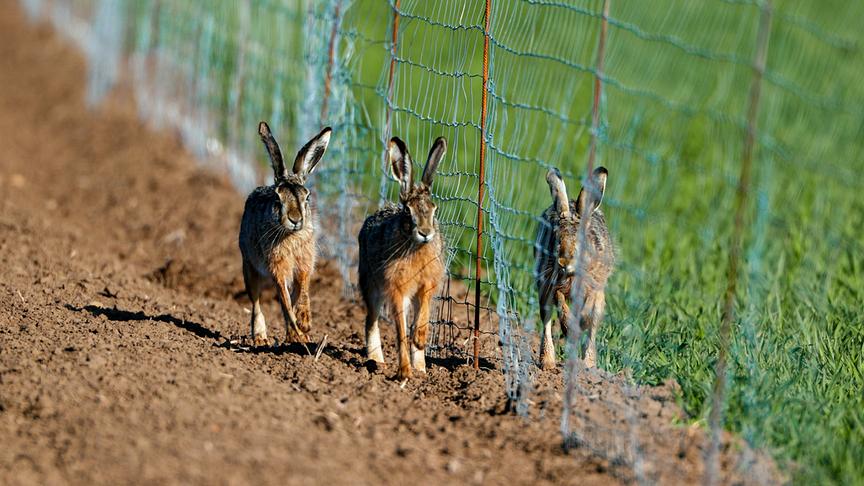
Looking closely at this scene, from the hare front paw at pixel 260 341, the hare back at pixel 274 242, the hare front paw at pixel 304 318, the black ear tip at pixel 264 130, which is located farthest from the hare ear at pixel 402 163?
the hare front paw at pixel 260 341

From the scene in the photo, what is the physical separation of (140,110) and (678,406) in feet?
38.4

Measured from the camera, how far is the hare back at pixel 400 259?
7.39 m

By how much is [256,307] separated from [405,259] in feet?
5.10

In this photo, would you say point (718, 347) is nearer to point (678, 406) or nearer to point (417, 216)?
point (678, 406)

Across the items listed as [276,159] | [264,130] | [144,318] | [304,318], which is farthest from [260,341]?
[264,130]

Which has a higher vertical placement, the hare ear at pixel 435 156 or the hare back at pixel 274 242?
the hare ear at pixel 435 156

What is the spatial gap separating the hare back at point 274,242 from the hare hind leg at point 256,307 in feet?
0.39

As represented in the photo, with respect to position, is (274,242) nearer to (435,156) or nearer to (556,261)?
(435,156)

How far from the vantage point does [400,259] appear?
740cm

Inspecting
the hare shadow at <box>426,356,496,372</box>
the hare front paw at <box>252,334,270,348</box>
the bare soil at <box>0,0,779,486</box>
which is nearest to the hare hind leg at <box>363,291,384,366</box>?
the bare soil at <box>0,0,779,486</box>

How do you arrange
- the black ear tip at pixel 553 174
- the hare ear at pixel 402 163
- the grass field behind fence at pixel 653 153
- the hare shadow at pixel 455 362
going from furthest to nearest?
the black ear tip at pixel 553 174
the hare shadow at pixel 455 362
the hare ear at pixel 402 163
the grass field behind fence at pixel 653 153

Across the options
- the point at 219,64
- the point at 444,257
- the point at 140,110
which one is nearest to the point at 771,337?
the point at 444,257

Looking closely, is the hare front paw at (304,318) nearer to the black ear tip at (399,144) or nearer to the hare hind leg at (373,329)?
the hare hind leg at (373,329)

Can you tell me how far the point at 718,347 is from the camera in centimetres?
730
